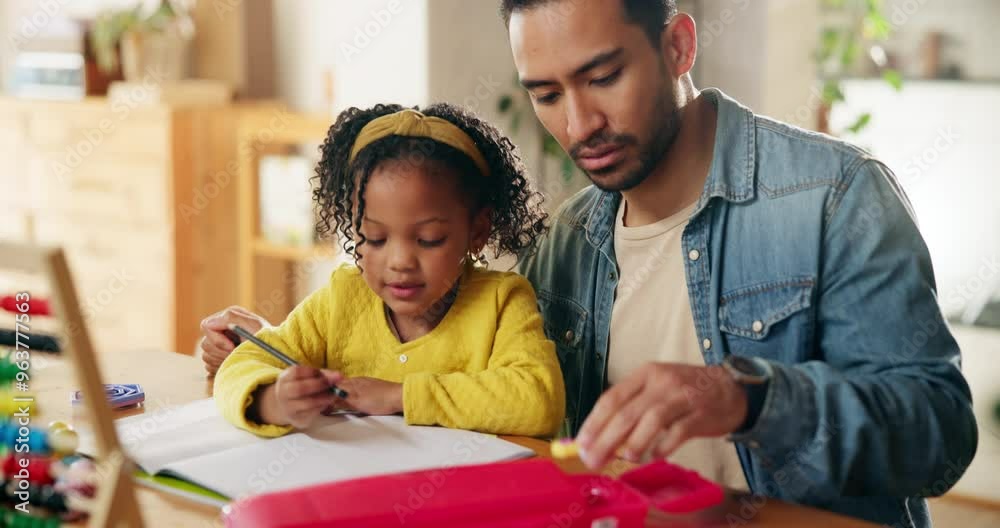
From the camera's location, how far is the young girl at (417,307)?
1.26 meters

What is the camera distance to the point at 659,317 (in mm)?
1545

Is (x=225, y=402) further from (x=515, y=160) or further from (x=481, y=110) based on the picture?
(x=481, y=110)

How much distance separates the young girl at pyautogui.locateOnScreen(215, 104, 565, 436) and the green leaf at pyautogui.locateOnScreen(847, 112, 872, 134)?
193 cm

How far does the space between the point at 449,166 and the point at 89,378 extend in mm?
661

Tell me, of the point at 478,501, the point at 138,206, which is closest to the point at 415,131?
the point at 478,501

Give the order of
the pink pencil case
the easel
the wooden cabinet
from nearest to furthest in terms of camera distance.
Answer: the easel
the pink pencil case
the wooden cabinet

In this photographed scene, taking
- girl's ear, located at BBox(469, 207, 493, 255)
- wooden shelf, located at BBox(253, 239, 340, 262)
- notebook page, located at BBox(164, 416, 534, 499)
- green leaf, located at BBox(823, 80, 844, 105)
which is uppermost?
green leaf, located at BBox(823, 80, 844, 105)

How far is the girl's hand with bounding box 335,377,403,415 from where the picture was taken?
1267mm

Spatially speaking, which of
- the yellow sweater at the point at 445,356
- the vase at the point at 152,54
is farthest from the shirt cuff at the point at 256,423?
the vase at the point at 152,54

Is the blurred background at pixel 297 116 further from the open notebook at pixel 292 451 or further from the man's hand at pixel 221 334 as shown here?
the open notebook at pixel 292 451

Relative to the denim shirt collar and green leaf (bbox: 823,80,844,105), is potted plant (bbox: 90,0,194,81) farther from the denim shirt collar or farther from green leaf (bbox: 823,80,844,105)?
the denim shirt collar

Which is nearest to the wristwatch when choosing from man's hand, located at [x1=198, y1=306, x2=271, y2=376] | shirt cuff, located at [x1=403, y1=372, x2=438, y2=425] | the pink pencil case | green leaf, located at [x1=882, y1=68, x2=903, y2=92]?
the pink pencil case

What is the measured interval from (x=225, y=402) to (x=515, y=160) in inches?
20.4

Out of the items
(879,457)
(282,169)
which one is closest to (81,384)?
(879,457)
